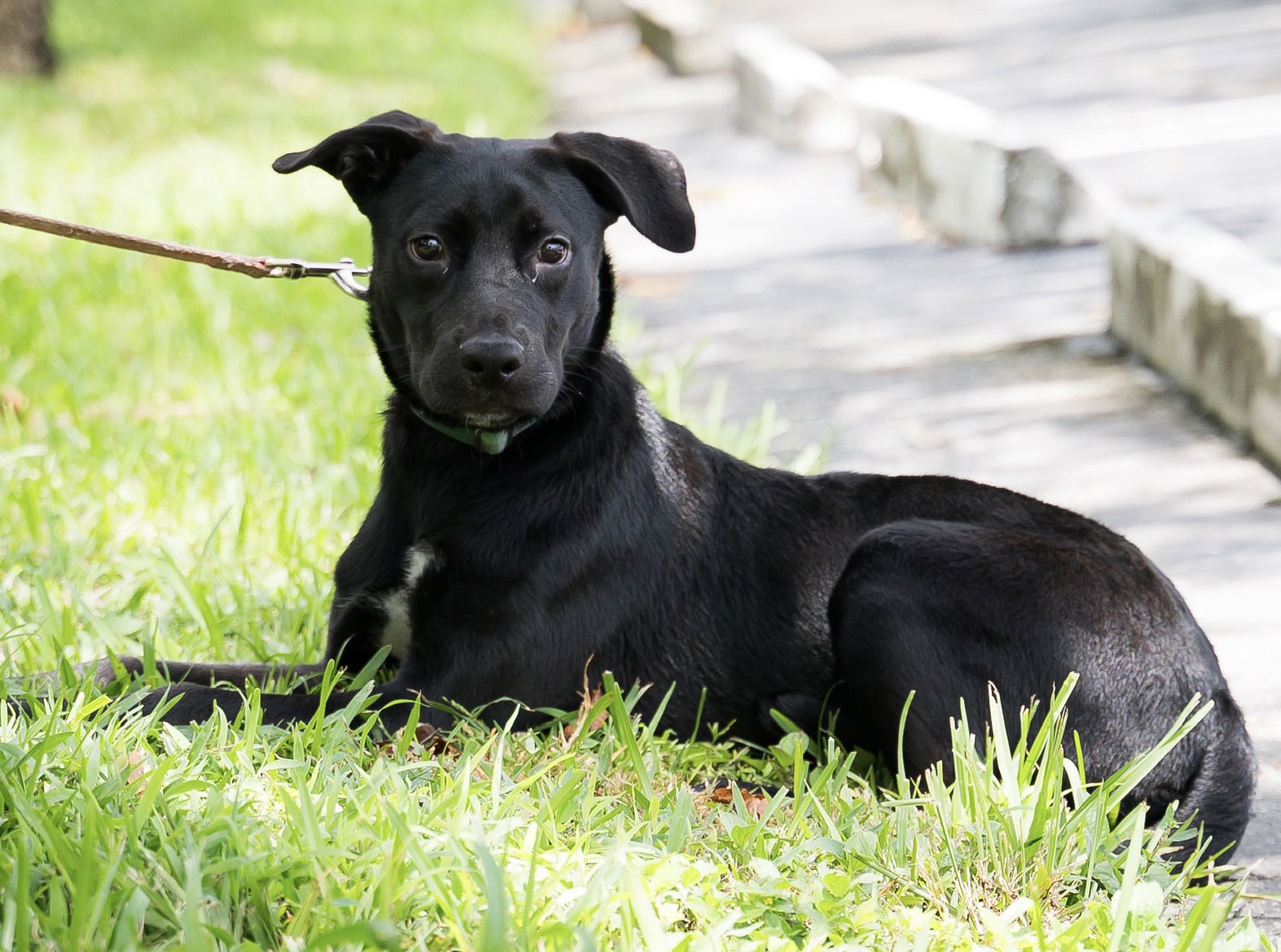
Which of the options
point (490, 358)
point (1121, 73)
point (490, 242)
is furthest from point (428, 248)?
point (1121, 73)

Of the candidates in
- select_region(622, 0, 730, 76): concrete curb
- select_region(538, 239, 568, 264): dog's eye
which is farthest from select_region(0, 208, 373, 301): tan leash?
select_region(622, 0, 730, 76): concrete curb

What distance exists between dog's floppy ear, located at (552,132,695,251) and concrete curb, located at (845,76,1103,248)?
4656mm

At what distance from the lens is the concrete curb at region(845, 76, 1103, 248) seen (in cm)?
766

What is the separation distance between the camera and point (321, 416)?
524cm

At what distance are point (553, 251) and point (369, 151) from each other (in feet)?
1.65

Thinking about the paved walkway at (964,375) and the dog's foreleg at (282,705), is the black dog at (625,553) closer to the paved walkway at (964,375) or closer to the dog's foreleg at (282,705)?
the dog's foreleg at (282,705)

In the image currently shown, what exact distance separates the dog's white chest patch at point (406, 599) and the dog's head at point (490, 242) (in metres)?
0.29

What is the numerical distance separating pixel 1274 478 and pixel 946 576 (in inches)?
90.0

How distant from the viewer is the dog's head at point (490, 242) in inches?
121

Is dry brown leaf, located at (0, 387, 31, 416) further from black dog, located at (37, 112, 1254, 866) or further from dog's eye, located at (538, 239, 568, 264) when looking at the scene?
dog's eye, located at (538, 239, 568, 264)

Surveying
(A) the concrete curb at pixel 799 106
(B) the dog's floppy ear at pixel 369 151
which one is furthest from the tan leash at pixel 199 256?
(A) the concrete curb at pixel 799 106

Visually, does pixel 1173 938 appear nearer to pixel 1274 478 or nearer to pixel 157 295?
pixel 1274 478

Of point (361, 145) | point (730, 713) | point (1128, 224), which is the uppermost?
point (361, 145)

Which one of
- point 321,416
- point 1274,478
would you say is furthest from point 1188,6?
point 321,416
